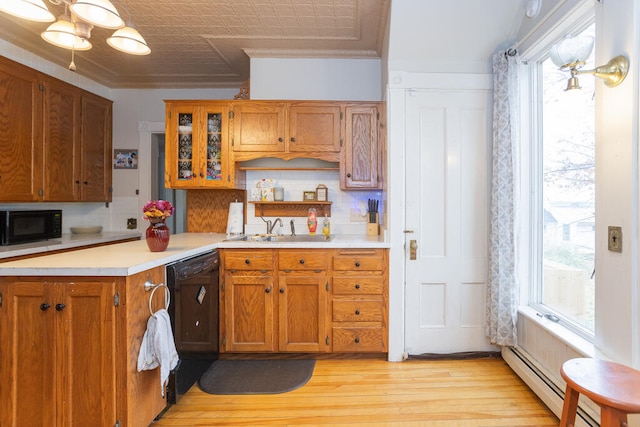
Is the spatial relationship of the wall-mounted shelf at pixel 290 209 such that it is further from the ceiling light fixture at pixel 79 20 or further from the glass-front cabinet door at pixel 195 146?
the ceiling light fixture at pixel 79 20

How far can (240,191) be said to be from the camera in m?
3.44

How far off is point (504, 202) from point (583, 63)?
1106 mm

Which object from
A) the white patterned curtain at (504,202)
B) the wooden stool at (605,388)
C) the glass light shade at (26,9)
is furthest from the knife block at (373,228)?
the glass light shade at (26,9)

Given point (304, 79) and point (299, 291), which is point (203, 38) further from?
point (299, 291)

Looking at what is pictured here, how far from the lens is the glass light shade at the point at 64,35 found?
5.44ft

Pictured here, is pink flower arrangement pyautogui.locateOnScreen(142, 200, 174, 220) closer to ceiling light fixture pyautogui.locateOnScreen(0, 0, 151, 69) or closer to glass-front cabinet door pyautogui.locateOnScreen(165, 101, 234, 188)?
ceiling light fixture pyautogui.locateOnScreen(0, 0, 151, 69)

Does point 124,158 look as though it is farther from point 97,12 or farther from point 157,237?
point 97,12

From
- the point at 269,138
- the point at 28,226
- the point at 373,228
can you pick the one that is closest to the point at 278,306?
the point at 373,228

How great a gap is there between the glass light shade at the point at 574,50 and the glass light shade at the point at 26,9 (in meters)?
2.35

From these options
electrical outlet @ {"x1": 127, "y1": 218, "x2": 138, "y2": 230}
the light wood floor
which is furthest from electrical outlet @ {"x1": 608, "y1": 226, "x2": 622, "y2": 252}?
electrical outlet @ {"x1": 127, "y1": 218, "x2": 138, "y2": 230}

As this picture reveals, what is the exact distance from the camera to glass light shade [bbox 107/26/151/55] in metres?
1.70

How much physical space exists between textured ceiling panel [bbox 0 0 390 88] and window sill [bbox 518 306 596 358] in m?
2.52

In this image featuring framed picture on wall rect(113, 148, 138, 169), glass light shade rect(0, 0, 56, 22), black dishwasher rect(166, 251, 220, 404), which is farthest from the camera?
framed picture on wall rect(113, 148, 138, 169)

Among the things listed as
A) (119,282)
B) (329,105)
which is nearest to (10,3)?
(119,282)
